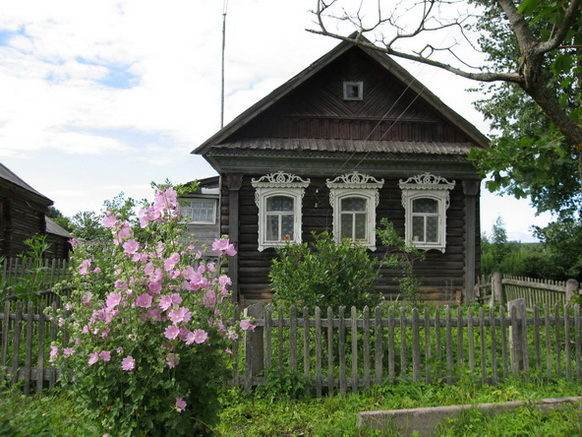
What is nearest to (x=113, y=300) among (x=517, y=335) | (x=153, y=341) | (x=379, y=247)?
(x=153, y=341)

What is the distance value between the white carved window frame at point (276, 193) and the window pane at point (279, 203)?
13 centimetres

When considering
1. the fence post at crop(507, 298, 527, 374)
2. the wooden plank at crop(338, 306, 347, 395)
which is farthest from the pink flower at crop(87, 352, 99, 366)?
the fence post at crop(507, 298, 527, 374)

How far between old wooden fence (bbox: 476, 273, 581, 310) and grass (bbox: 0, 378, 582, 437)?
499 cm

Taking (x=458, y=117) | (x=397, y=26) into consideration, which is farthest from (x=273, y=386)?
(x=458, y=117)

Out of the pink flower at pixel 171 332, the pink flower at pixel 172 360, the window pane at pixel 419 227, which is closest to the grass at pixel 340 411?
the pink flower at pixel 172 360

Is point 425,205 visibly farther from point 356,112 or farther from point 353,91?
point 353,91

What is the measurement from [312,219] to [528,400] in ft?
25.9

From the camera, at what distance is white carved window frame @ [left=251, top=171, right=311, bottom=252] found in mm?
12547

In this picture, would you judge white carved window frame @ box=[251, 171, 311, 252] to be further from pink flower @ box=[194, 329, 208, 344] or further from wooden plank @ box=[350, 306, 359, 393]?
pink flower @ box=[194, 329, 208, 344]

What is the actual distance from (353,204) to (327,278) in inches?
248

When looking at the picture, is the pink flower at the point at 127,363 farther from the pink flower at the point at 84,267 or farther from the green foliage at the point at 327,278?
the green foliage at the point at 327,278

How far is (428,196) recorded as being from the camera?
13016mm

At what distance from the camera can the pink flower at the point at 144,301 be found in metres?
3.51

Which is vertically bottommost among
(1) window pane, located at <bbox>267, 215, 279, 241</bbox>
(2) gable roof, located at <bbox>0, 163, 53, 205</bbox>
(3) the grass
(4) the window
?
(3) the grass
